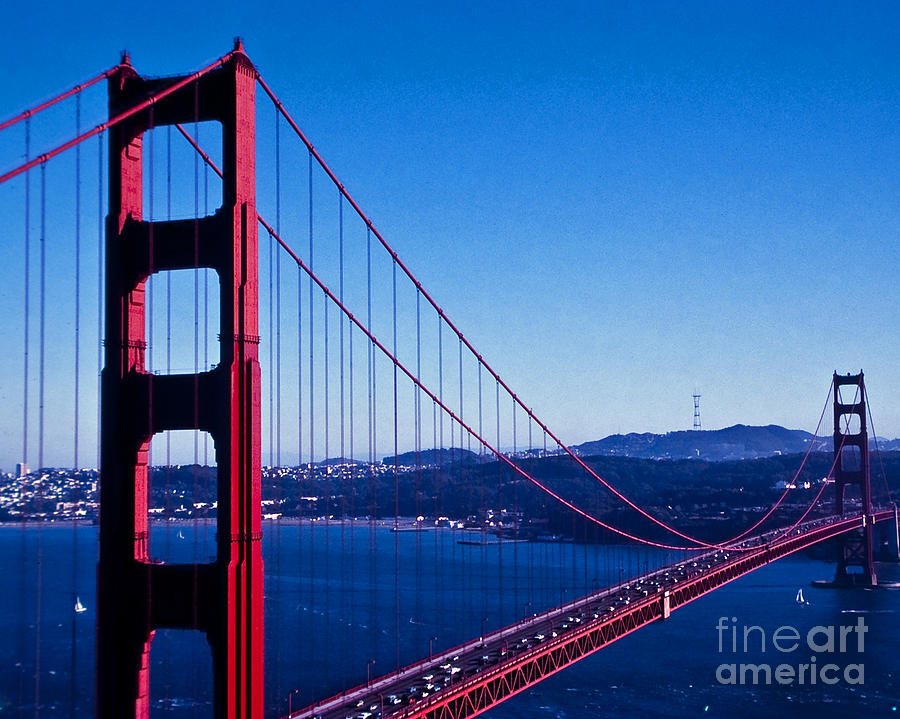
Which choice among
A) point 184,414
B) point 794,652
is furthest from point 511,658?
point 794,652

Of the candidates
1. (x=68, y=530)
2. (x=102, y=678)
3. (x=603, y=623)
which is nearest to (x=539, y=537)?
(x=68, y=530)

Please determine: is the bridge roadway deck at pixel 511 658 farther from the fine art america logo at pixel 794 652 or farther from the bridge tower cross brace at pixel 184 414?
the bridge tower cross brace at pixel 184 414

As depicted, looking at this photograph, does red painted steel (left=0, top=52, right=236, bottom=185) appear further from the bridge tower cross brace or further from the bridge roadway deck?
the bridge roadway deck

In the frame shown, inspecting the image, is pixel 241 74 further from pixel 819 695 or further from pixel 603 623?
pixel 819 695

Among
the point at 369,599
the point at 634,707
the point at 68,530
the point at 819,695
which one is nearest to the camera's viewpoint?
the point at 634,707

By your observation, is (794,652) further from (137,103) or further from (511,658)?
(137,103)

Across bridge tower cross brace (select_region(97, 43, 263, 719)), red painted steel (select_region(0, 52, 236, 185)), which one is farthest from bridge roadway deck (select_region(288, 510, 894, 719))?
red painted steel (select_region(0, 52, 236, 185))

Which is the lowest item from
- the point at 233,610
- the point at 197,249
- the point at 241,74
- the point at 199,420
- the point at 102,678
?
the point at 102,678
